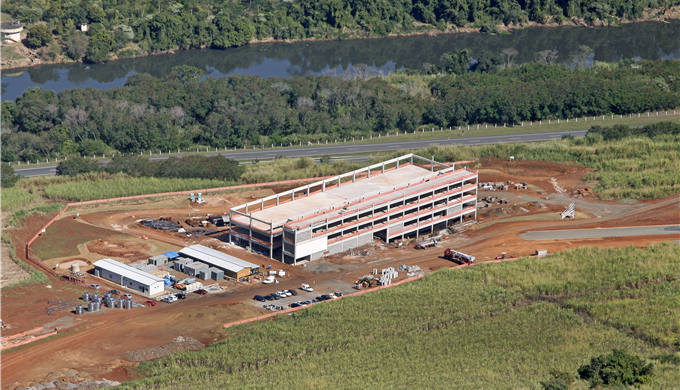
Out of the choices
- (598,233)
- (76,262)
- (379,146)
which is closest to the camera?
(76,262)

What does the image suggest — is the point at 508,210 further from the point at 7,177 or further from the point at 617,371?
the point at 7,177

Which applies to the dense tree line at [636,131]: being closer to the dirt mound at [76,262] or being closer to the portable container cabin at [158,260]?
the portable container cabin at [158,260]

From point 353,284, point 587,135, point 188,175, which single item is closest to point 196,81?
point 188,175

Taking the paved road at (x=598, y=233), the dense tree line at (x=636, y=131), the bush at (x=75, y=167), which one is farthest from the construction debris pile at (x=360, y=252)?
the dense tree line at (x=636, y=131)

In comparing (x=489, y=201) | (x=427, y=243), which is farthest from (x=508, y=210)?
(x=427, y=243)

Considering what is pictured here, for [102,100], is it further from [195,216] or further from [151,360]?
[151,360]

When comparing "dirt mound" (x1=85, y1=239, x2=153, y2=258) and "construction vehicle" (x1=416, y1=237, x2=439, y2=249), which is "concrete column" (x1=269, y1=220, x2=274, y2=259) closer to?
"dirt mound" (x1=85, y1=239, x2=153, y2=258)
